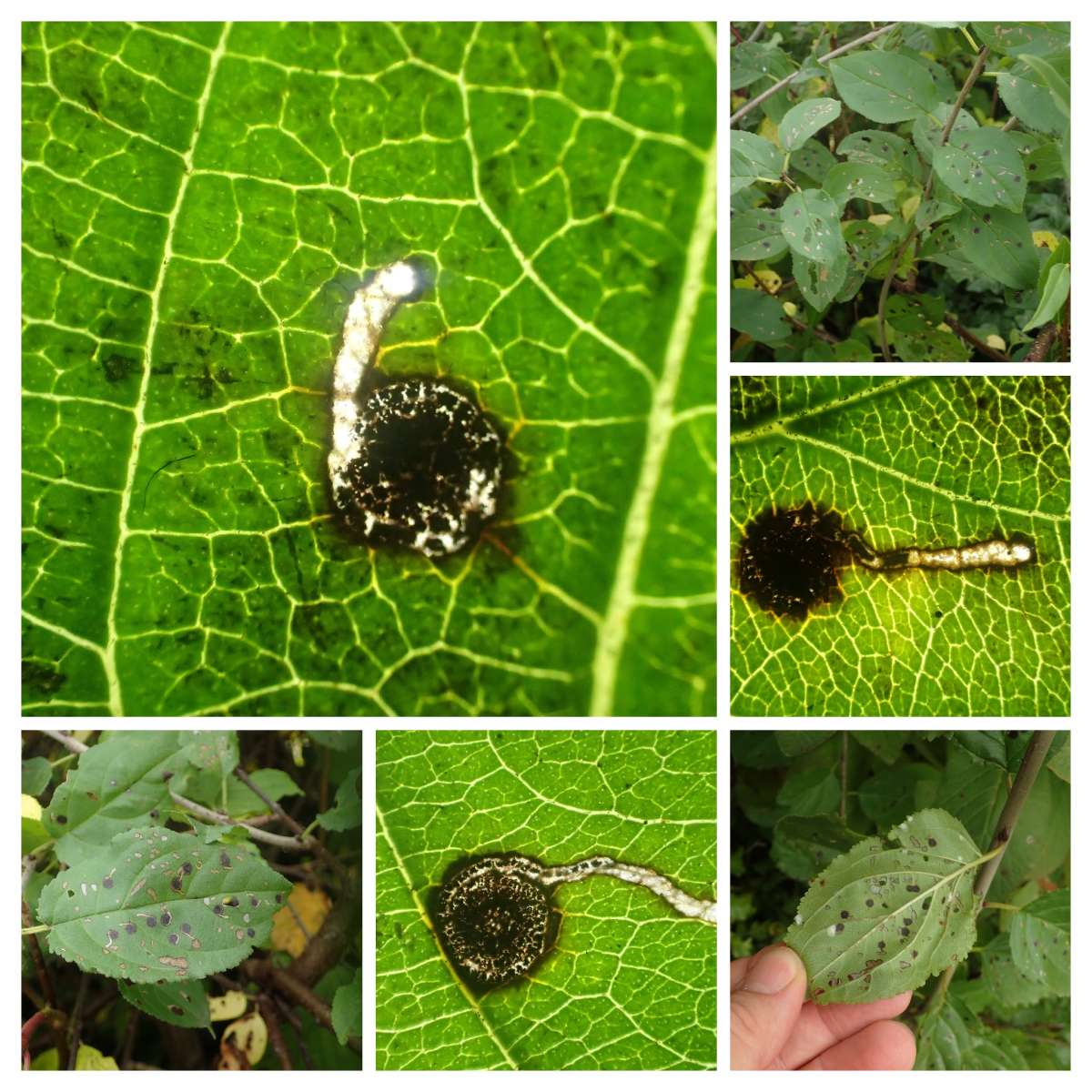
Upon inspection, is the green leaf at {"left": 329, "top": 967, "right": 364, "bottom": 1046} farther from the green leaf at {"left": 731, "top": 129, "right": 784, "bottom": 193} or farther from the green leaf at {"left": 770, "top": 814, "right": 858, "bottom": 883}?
the green leaf at {"left": 731, "top": 129, "right": 784, "bottom": 193}

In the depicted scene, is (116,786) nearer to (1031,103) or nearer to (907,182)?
(907,182)

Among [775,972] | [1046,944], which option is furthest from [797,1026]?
[1046,944]

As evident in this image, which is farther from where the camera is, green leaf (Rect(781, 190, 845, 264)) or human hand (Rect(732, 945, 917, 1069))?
human hand (Rect(732, 945, 917, 1069))

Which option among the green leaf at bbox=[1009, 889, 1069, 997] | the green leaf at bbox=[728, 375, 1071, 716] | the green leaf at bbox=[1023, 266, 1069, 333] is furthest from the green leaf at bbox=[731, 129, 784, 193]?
the green leaf at bbox=[1009, 889, 1069, 997]

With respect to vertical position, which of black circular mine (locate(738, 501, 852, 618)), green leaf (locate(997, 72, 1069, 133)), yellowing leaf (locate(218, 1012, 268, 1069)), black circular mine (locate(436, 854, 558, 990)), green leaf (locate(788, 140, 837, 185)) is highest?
green leaf (locate(997, 72, 1069, 133))
